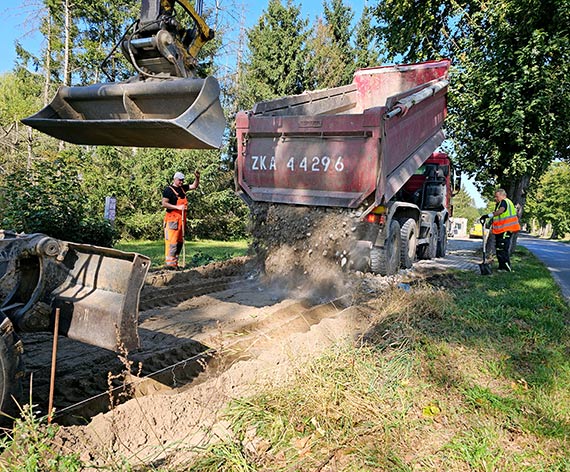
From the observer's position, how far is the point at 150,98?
3.71 metres

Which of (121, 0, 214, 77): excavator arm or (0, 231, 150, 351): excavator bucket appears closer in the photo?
(0, 231, 150, 351): excavator bucket

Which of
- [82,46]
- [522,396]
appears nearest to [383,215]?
[522,396]

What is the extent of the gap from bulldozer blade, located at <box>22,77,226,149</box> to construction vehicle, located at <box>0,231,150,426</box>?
1.05 meters

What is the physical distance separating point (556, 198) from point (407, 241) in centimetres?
5099

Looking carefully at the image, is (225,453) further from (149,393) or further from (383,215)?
(383,215)

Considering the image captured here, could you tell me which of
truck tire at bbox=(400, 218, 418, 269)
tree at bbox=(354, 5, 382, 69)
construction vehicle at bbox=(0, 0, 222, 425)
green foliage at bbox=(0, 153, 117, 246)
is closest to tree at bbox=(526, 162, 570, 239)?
tree at bbox=(354, 5, 382, 69)

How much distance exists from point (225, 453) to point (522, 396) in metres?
2.09

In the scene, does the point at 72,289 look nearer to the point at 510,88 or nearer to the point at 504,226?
the point at 504,226

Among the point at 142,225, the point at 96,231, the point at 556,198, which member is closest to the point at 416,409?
the point at 96,231

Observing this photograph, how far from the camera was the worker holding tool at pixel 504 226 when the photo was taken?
342 inches

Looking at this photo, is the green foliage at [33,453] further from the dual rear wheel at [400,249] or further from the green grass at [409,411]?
the dual rear wheel at [400,249]

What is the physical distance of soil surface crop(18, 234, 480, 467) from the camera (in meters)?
2.56

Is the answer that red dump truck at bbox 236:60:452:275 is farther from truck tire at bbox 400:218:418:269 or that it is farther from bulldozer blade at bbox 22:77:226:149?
bulldozer blade at bbox 22:77:226:149

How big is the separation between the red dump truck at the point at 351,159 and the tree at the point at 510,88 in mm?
2547
